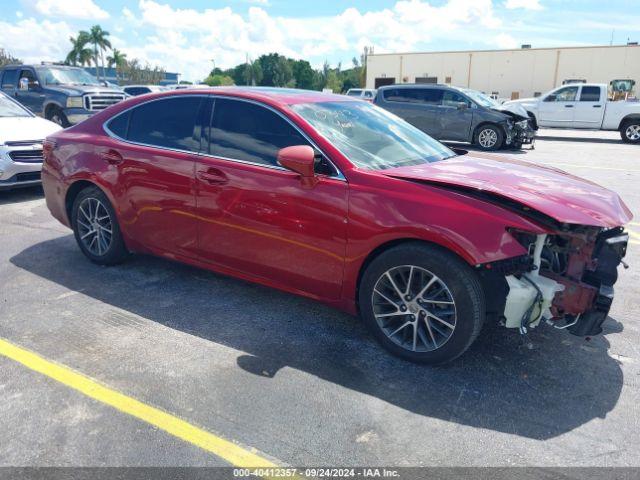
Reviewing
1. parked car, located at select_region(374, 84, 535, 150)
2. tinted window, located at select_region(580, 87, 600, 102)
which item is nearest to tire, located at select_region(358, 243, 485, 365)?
parked car, located at select_region(374, 84, 535, 150)

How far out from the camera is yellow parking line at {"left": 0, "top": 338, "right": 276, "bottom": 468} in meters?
2.45

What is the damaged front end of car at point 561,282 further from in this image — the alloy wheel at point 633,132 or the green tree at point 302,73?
the green tree at point 302,73

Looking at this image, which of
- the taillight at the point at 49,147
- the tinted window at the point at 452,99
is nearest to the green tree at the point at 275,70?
the tinted window at the point at 452,99

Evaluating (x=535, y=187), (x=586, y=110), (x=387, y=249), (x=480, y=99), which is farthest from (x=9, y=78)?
(x=586, y=110)

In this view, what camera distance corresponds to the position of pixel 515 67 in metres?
46.8

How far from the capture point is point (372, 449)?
2.49 m

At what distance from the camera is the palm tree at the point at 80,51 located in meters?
72.1

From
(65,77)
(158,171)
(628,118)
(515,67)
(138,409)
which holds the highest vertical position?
(515,67)

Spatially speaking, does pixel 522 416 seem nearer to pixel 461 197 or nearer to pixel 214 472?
pixel 461 197

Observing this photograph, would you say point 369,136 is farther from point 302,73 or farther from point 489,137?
point 302,73

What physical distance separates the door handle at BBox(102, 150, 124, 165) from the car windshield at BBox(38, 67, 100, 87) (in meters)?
12.2

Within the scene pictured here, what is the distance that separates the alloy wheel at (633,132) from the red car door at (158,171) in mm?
17548

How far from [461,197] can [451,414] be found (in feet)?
4.05

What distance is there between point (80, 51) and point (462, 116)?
73.5 meters
